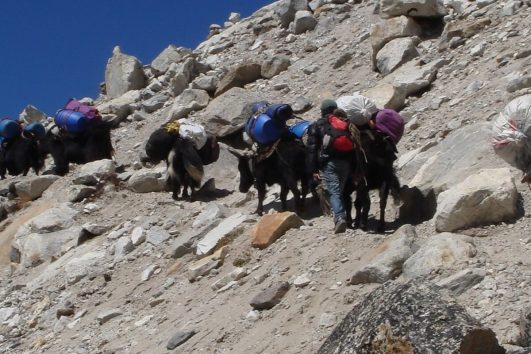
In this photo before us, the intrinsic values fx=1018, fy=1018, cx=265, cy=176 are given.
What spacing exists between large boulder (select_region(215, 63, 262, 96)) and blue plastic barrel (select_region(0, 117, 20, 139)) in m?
3.75

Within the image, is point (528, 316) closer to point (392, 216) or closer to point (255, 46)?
point (392, 216)

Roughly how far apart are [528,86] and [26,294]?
6.78 meters

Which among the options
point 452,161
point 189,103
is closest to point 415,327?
point 452,161

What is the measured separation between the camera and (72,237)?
1409 cm

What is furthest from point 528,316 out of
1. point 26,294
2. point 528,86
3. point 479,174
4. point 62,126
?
point 62,126

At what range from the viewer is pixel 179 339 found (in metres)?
9.20

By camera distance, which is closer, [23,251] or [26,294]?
[26,294]

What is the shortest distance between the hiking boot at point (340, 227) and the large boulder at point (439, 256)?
1.97 metres

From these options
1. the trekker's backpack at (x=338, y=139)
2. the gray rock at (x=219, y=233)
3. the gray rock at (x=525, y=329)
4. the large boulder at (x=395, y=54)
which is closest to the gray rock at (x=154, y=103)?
the large boulder at (x=395, y=54)

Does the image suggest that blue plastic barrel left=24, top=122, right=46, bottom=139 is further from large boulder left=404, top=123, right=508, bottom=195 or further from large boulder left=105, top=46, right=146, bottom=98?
large boulder left=404, top=123, right=508, bottom=195

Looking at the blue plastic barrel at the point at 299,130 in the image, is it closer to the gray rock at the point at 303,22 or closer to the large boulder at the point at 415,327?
the large boulder at the point at 415,327

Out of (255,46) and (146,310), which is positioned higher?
(255,46)

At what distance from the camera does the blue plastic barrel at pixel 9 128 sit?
18.5m

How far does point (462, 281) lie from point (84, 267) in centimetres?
625
